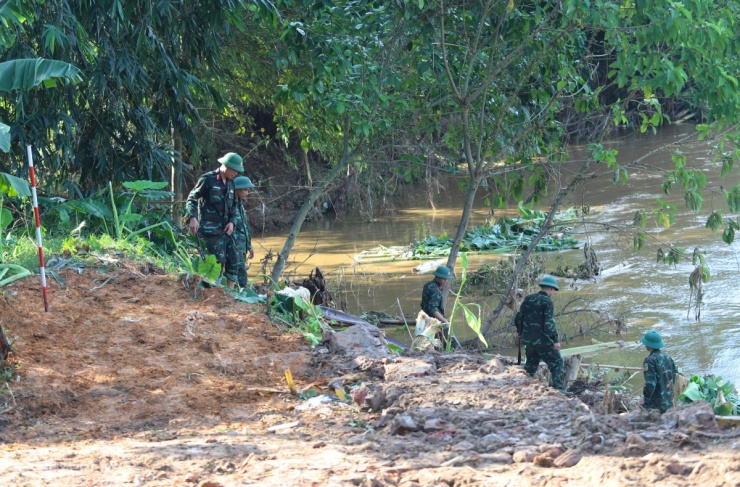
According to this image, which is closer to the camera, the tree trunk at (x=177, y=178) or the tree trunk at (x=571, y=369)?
the tree trunk at (x=571, y=369)

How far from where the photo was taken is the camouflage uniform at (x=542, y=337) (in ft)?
28.7

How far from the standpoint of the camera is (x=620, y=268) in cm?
1531

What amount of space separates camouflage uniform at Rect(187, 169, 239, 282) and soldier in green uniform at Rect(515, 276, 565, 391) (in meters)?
3.20

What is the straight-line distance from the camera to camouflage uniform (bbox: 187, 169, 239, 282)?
8.95 metres

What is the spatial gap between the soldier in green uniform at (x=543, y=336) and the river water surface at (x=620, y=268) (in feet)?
5.96

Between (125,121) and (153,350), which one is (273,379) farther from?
(125,121)

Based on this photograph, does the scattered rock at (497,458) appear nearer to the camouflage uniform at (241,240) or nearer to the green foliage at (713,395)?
the green foliage at (713,395)

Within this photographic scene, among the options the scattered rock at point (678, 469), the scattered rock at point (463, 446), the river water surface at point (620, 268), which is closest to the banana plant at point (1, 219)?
the scattered rock at point (463, 446)

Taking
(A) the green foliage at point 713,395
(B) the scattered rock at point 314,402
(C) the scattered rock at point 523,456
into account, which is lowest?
(A) the green foliage at point 713,395

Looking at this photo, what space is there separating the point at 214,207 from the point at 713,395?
16.9 feet

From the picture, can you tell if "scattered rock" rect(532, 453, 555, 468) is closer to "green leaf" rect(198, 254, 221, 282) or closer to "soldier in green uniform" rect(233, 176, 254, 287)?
"green leaf" rect(198, 254, 221, 282)

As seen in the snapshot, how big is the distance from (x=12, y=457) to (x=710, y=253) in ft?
45.2

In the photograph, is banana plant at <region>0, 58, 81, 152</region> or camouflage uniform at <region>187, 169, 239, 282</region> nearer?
banana plant at <region>0, 58, 81, 152</region>

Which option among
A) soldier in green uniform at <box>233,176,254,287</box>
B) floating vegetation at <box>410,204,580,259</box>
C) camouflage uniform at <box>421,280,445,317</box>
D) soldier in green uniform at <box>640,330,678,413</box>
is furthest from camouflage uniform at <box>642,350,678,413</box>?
floating vegetation at <box>410,204,580,259</box>
